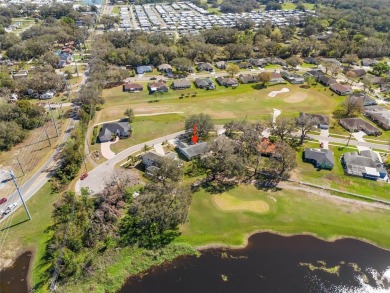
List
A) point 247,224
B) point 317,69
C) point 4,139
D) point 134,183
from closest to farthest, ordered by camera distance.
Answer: point 247,224, point 134,183, point 4,139, point 317,69

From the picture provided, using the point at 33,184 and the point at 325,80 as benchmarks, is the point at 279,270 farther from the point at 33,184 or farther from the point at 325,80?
the point at 325,80

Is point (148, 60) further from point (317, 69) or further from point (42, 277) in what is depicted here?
point (42, 277)

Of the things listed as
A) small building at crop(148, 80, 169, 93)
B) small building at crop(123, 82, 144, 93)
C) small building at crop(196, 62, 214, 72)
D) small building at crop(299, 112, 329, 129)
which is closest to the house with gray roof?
small building at crop(299, 112, 329, 129)

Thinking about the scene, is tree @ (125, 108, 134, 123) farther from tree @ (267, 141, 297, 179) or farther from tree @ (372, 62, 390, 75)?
tree @ (372, 62, 390, 75)

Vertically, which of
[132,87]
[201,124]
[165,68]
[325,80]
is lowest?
[325,80]

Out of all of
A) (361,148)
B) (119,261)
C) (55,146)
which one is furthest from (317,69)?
(119,261)

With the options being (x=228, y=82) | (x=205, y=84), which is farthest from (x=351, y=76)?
(x=205, y=84)
